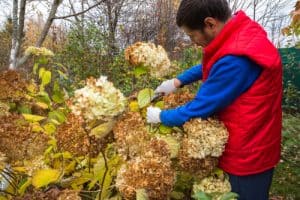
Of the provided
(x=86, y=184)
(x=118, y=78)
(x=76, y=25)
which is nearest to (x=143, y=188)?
(x=86, y=184)

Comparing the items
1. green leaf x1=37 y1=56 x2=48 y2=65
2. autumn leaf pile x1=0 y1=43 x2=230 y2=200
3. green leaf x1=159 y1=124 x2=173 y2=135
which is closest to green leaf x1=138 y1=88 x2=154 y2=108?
autumn leaf pile x1=0 y1=43 x2=230 y2=200

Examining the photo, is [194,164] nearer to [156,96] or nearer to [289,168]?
[156,96]

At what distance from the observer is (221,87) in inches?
61.3

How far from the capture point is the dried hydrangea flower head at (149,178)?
1.15 meters

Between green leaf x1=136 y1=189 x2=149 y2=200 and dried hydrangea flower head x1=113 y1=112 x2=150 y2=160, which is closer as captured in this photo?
green leaf x1=136 y1=189 x2=149 y2=200

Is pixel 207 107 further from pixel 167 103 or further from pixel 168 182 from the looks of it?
pixel 168 182

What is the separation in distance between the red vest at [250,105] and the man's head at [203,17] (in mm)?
43

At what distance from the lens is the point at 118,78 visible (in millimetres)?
6449

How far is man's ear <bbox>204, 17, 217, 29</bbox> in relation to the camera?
5.51 ft

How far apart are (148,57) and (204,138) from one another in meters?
0.35

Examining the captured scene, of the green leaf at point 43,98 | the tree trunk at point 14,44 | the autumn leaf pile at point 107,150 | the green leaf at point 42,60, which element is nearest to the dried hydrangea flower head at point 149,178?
the autumn leaf pile at point 107,150

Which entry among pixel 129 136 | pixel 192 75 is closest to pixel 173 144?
pixel 129 136

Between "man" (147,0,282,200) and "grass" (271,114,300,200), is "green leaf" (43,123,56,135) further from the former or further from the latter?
"grass" (271,114,300,200)

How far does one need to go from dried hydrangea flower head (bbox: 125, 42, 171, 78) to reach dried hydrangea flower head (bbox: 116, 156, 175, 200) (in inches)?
17.5
